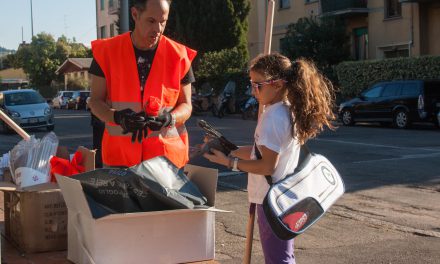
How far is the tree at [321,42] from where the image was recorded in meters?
28.4

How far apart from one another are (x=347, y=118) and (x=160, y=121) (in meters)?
20.1

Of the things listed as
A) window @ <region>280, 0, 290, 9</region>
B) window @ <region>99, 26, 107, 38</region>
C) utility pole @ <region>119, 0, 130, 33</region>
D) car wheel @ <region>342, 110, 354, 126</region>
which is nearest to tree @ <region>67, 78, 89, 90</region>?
window @ <region>99, 26, 107, 38</region>

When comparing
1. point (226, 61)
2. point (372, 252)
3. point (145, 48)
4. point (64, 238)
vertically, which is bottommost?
point (372, 252)

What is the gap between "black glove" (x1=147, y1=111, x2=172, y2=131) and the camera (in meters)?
3.30

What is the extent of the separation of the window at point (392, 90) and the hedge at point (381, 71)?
3019 mm

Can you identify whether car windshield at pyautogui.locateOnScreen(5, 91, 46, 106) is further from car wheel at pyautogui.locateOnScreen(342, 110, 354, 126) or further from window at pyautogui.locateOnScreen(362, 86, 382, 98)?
window at pyautogui.locateOnScreen(362, 86, 382, 98)

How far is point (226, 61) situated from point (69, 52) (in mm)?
46740

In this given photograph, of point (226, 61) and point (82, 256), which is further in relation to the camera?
point (226, 61)

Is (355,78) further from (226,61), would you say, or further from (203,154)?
(203,154)

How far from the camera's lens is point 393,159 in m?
12.3

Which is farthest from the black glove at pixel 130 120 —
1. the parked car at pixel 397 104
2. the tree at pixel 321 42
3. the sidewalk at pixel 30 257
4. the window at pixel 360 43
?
the window at pixel 360 43

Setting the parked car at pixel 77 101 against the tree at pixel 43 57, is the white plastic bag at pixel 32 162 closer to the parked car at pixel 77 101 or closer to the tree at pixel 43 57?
the parked car at pixel 77 101

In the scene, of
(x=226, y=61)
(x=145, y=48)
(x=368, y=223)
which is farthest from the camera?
(x=226, y=61)

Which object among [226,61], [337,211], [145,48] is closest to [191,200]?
[145,48]
